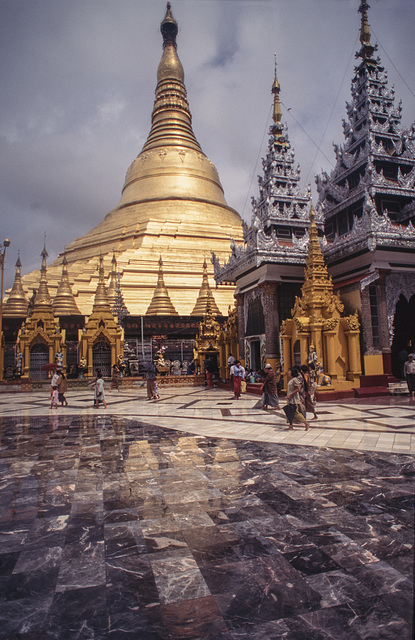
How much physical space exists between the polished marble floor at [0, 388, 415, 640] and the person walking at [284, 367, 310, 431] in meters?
1.40

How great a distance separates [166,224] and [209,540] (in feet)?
123

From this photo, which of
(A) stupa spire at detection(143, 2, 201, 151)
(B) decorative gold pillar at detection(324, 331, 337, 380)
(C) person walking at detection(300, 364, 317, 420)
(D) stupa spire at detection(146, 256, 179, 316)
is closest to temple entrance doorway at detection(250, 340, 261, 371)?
(B) decorative gold pillar at detection(324, 331, 337, 380)

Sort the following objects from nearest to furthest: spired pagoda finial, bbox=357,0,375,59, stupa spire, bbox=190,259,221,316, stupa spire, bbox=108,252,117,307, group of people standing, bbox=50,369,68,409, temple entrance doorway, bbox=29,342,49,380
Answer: group of people standing, bbox=50,369,68,409 < spired pagoda finial, bbox=357,0,375,59 < temple entrance doorway, bbox=29,342,49,380 < stupa spire, bbox=108,252,117,307 < stupa spire, bbox=190,259,221,316

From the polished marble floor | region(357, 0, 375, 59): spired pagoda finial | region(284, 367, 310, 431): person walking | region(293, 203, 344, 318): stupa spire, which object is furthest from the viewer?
region(357, 0, 375, 59): spired pagoda finial

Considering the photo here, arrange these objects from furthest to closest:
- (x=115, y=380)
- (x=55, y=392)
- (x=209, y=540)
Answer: (x=115, y=380) → (x=55, y=392) → (x=209, y=540)

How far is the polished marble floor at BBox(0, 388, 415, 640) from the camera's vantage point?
238 centimetres

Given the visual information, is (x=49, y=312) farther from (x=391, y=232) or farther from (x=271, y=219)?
(x=391, y=232)

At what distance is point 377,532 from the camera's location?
3.43 m

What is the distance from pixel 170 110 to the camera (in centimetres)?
4806

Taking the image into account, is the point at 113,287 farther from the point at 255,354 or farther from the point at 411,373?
the point at 411,373

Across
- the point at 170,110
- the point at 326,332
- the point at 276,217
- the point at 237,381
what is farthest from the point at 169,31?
the point at 237,381

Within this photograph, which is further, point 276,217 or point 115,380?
point 115,380

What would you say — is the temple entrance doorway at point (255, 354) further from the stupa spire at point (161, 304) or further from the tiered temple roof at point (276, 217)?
the stupa spire at point (161, 304)

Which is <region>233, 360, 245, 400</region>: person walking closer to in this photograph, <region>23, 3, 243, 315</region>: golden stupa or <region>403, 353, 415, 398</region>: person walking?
<region>403, 353, 415, 398</region>: person walking
